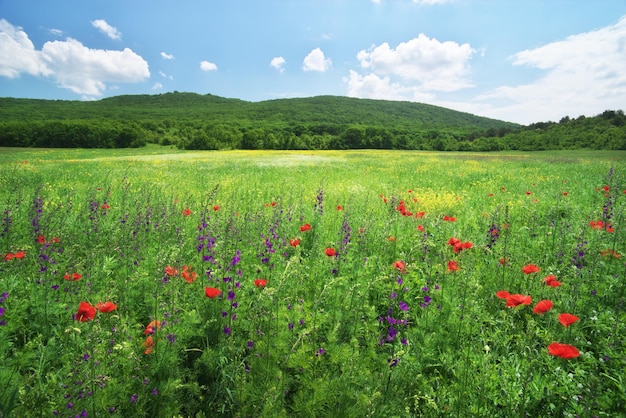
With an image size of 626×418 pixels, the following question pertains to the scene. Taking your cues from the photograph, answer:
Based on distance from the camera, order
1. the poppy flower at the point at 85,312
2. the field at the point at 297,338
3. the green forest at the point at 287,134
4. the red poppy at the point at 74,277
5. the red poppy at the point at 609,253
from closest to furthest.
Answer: the poppy flower at the point at 85,312 < the field at the point at 297,338 < the red poppy at the point at 74,277 < the red poppy at the point at 609,253 < the green forest at the point at 287,134

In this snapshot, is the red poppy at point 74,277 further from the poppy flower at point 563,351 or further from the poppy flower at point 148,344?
the poppy flower at point 563,351

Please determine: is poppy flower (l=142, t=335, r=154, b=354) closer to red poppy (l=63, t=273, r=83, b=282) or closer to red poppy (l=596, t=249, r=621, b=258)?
red poppy (l=63, t=273, r=83, b=282)

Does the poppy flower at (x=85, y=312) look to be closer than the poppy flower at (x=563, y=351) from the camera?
No

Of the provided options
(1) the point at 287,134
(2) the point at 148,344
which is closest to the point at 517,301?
(2) the point at 148,344

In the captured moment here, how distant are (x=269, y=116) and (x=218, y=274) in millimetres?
150525

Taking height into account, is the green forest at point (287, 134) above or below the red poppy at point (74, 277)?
above

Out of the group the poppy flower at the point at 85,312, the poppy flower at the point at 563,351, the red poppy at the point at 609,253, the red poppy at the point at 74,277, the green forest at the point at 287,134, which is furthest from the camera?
the green forest at the point at 287,134

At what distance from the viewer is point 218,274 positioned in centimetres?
315

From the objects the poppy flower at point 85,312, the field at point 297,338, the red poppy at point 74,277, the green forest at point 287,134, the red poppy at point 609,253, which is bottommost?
the field at point 297,338

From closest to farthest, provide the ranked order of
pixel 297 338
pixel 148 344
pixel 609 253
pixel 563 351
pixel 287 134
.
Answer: pixel 563 351, pixel 148 344, pixel 297 338, pixel 609 253, pixel 287 134

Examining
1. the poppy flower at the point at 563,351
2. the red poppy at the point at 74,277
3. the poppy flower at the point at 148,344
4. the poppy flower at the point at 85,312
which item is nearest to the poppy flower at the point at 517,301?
the poppy flower at the point at 563,351

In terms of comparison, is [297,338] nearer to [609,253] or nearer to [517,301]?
[517,301]

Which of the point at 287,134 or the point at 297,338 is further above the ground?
the point at 287,134

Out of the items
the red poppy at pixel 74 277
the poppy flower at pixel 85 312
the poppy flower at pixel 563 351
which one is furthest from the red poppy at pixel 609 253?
the red poppy at pixel 74 277
